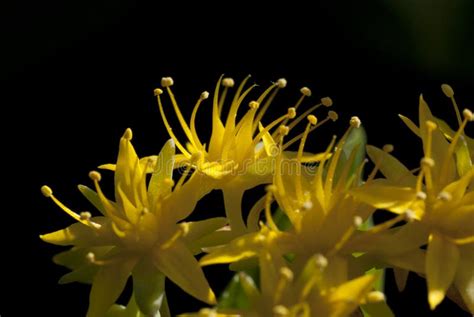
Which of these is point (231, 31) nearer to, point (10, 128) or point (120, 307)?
point (10, 128)

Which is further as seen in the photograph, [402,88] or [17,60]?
[402,88]

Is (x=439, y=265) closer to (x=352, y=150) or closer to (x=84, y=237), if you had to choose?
(x=352, y=150)

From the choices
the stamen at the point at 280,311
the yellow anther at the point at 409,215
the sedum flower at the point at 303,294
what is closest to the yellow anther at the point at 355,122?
the yellow anther at the point at 409,215

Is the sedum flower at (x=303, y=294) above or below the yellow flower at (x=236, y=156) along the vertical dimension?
below

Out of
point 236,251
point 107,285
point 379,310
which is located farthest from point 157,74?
point 379,310

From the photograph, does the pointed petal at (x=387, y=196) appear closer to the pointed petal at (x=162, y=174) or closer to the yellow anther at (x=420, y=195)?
the yellow anther at (x=420, y=195)

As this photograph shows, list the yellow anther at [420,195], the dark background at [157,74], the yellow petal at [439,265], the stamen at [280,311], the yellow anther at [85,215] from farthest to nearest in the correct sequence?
the dark background at [157,74], the yellow anther at [85,215], the yellow anther at [420,195], the yellow petal at [439,265], the stamen at [280,311]

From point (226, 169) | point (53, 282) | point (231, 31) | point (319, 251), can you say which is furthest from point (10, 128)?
point (319, 251)
